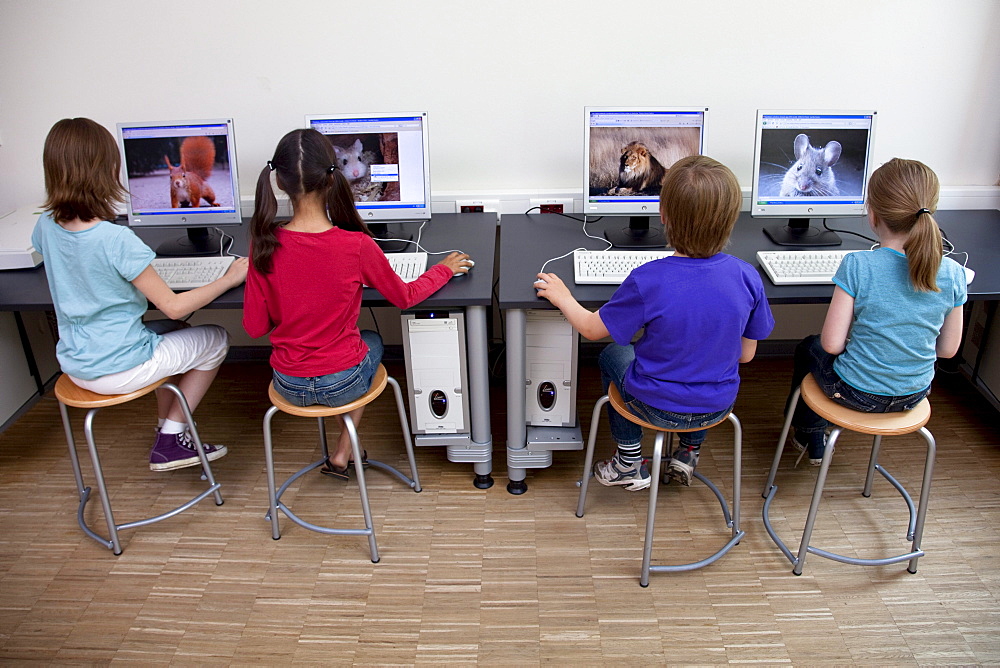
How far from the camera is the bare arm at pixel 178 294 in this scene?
2057 mm

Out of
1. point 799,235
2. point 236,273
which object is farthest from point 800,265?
point 236,273

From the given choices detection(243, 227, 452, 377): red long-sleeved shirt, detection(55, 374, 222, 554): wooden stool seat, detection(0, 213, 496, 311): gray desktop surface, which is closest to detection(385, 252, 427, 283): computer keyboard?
detection(0, 213, 496, 311): gray desktop surface

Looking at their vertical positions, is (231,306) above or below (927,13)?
below

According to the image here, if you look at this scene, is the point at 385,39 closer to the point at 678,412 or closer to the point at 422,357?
the point at 422,357

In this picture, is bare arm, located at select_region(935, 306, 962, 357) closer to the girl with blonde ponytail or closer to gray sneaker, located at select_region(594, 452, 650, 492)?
the girl with blonde ponytail

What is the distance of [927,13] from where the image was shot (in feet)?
8.66

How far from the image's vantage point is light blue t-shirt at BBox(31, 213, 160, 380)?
1997 mm

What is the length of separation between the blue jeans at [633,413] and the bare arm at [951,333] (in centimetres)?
55

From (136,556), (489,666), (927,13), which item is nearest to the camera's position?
(489,666)

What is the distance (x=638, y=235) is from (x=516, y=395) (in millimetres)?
718

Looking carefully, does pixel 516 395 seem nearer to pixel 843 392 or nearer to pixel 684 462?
pixel 684 462

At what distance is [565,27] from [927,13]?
1252 millimetres

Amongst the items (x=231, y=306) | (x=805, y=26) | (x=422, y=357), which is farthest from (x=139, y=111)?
(x=805, y=26)

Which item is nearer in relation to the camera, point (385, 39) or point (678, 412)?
Result: point (678, 412)
